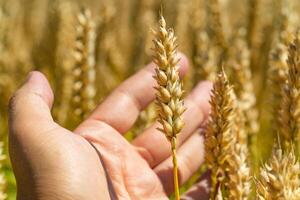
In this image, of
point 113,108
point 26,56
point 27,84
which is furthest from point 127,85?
point 26,56

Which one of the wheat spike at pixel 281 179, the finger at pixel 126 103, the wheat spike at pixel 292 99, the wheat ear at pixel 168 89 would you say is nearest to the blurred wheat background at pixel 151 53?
the wheat spike at pixel 292 99

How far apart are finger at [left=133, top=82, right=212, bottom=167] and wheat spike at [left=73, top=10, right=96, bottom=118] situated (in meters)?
0.37

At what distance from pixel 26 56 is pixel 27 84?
2.14 metres

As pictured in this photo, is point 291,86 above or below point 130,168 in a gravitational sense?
above

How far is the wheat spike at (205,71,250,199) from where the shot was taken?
6.84ft

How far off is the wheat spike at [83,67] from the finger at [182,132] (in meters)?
0.37

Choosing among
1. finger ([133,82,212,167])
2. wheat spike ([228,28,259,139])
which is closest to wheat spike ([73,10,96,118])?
finger ([133,82,212,167])

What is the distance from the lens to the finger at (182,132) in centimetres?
310

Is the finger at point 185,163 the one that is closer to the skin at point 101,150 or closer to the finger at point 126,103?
the skin at point 101,150

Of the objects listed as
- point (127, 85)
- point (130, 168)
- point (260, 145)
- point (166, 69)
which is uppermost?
point (166, 69)

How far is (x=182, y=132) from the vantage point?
3.30 metres

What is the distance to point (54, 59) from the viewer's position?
397 cm

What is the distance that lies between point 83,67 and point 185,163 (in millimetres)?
704

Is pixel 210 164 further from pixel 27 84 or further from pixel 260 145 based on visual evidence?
pixel 260 145
